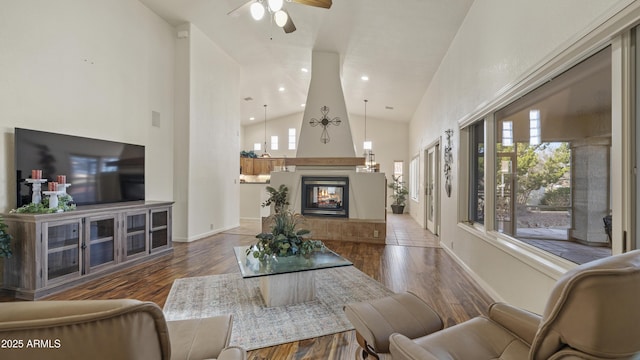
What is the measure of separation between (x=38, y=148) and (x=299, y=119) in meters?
9.08

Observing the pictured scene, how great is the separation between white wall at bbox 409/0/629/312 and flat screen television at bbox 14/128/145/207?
4.83 meters

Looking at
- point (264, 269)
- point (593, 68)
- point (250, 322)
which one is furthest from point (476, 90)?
point (250, 322)

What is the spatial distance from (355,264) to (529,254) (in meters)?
2.18

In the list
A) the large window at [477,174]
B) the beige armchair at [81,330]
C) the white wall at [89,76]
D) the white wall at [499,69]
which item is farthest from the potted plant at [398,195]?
the beige armchair at [81,330]

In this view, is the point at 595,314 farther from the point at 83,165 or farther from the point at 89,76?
the point at 89,76

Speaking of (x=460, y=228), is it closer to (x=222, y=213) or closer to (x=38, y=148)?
(x=222, y=213)

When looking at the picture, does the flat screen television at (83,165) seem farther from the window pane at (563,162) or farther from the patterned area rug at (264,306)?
the window pane at (563,162)

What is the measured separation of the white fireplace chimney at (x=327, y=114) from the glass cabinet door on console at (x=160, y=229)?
2.89 m

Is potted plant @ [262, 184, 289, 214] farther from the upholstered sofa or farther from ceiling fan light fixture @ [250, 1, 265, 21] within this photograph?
the upholstered sofa

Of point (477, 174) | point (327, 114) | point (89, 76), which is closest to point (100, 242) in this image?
point (89, 76)

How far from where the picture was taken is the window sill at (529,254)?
78.2 inches

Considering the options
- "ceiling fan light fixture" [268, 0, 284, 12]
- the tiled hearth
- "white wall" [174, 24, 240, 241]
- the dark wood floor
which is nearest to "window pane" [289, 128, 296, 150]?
"white wall" [174, 24, 240, 241]

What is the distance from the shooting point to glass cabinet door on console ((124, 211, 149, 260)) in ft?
12.3

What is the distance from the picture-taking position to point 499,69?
290cm
